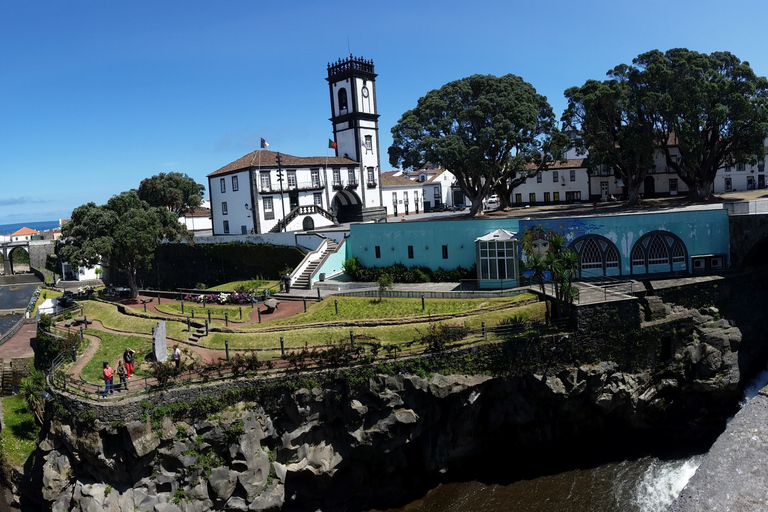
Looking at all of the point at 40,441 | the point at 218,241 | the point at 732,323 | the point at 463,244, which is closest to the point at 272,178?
the point at 218,241

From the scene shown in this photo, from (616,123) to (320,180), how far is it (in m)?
27.7

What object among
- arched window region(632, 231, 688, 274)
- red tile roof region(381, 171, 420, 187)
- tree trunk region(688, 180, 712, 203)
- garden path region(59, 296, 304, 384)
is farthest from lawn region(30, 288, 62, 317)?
tree trunk region(688, 180, 712, 203)

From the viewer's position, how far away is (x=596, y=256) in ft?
117

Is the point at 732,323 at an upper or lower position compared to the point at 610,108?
lower

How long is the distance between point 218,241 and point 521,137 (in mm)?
29013

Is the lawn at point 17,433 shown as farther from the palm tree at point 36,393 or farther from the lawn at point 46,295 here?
the lawn at point 46,295

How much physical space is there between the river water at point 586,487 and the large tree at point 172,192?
5939 centimetres

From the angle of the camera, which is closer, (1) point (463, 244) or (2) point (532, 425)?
(2) point (532, 425)

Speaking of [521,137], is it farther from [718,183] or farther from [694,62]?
[718,183]

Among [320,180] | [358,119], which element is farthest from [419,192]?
[320,180]

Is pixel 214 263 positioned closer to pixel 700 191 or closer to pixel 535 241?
pixel 535 241

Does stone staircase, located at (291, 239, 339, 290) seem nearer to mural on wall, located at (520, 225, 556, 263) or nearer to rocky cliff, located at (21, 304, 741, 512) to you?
mural on wall, located at (520, 225, 556, 263)

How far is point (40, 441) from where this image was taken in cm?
2809

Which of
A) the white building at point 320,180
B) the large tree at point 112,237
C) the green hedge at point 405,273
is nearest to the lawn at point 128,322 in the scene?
the large tree at point 112,237
